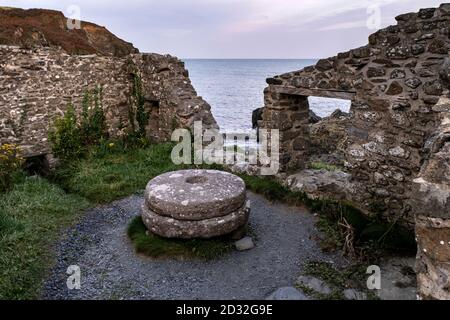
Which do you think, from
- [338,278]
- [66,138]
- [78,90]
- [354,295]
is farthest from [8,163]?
[354,295]

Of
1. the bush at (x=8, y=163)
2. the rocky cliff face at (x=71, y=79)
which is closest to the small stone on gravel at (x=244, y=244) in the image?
the rocky cliff face at (x=71, y=79)

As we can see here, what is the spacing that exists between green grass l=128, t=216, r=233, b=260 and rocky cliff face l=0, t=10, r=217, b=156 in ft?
14.7

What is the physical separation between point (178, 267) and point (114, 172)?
3.98m

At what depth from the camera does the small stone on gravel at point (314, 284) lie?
15.1 ft

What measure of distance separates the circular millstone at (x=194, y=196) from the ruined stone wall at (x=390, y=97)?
7.26 ft

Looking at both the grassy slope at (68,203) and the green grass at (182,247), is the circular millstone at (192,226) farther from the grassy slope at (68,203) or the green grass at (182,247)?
the grassy slope at (68,203)

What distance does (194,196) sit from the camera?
5.62 m

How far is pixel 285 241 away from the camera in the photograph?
5.96 m

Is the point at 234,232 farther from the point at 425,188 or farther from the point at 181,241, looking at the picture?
the point at 425,188

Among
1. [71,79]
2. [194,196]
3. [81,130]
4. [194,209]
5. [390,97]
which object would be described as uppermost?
[71,79]

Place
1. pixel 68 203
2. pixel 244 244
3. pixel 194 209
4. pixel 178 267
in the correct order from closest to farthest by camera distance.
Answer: pixel 178 267 → pixel 194 209 → pixel 244 244 → pixel 68 203

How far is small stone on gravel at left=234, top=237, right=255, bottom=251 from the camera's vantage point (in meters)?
5.70

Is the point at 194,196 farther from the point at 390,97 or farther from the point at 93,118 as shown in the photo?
the point at 93,118

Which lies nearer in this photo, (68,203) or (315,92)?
(315,92)
